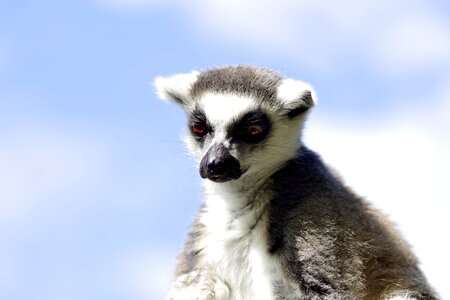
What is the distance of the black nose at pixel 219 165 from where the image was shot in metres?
6.85

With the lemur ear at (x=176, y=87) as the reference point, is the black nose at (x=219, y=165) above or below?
below

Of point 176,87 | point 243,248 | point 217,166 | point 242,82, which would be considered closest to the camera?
point 217,166

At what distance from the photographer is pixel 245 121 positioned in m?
7.24

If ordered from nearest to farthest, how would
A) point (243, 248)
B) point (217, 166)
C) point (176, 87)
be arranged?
point (217, 166), point (243, 248), point (176, 87)

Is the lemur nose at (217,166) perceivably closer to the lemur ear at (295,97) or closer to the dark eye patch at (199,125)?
the dark eye patch at (199,125)

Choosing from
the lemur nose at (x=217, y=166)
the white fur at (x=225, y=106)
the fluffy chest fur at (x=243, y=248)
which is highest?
the white fur at (x=225, y=106)

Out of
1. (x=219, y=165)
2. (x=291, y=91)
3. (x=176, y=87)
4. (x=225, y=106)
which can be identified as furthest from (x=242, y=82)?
(x=219, y=165)

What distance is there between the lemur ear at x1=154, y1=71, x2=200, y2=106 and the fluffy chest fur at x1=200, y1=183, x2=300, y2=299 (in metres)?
0.92

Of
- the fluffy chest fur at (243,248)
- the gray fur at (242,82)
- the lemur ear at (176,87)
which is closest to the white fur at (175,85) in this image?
the lemur ear at (176,87)

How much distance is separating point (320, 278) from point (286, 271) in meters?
0.26

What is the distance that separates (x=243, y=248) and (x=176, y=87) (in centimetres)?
161

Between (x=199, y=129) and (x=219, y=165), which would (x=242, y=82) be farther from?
(x=219, y=165)

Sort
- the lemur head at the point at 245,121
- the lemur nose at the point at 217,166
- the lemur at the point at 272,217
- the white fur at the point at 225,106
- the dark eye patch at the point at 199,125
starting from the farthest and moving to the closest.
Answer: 1. the dark eye patch at the point at 199,125
2. the white fur at the point at 225,106
3. the lemur head at the point at 245,121
4. the lemur nose at the point at 217,166
5. the lemur at the point at 272,217

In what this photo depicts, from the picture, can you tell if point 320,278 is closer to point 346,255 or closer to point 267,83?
point 346,255
